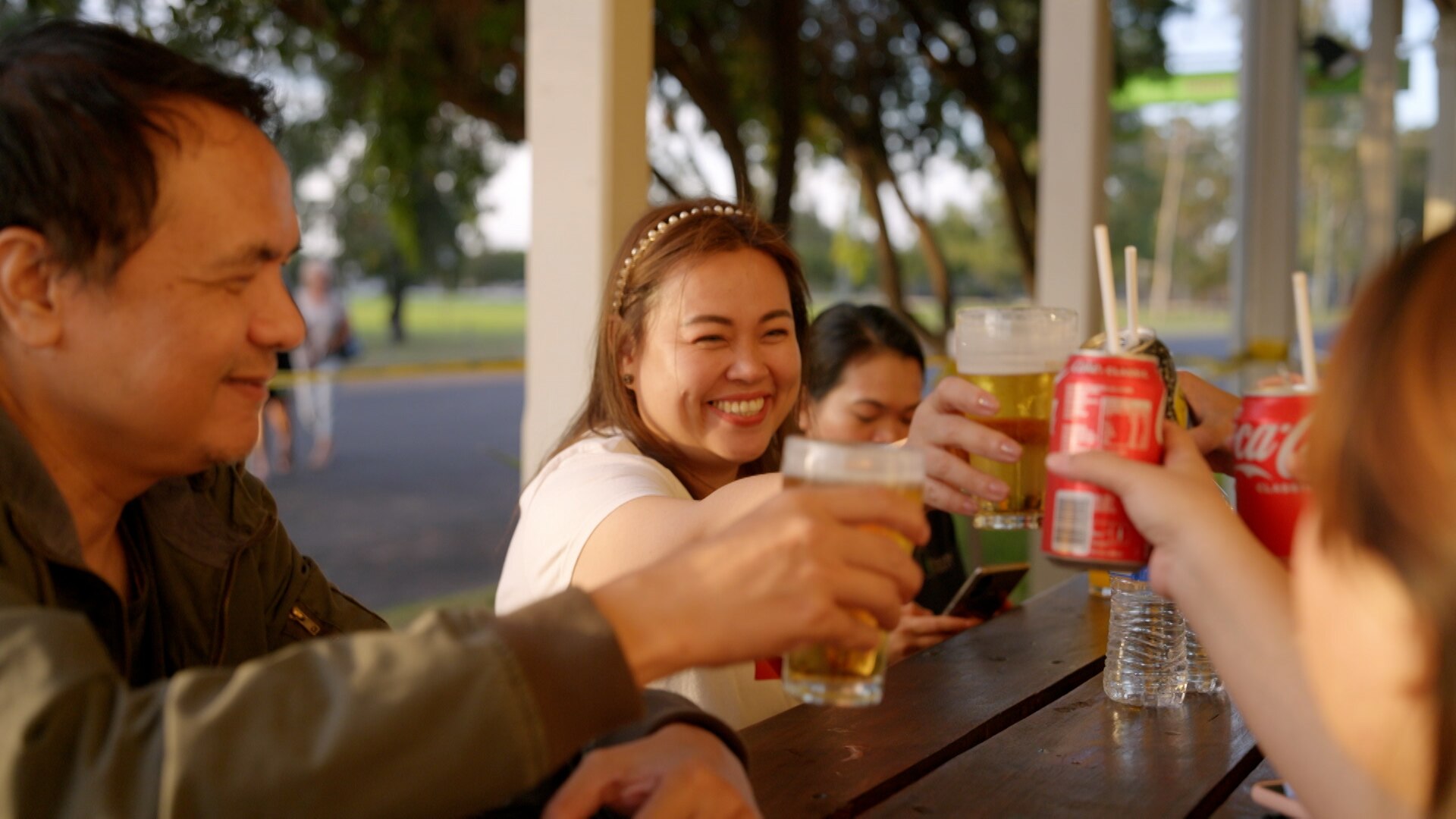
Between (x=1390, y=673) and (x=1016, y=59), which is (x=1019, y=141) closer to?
(x=1016, y=59)

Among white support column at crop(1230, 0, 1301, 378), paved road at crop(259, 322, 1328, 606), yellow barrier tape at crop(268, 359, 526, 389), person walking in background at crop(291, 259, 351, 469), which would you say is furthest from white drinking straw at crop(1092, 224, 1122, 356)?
person walking in background at crop(291, 259, 351, 469)

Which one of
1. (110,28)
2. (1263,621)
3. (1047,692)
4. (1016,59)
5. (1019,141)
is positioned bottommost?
(1047,692)

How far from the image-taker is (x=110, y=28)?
52.1 inches

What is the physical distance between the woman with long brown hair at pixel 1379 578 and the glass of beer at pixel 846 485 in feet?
1.17

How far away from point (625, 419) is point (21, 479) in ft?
3.91

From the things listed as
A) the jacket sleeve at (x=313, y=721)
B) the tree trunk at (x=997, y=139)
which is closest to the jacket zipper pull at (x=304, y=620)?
the jacket sleeve at (x=313, y=721)

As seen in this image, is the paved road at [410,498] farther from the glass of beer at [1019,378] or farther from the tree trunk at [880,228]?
the tree trunk at [880,228]

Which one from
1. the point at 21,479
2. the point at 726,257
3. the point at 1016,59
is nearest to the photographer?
the point at 21,479

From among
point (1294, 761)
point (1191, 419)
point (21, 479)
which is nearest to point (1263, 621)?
point (1294, 761)

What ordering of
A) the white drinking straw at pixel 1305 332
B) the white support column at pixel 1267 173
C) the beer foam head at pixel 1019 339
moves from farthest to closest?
1. the white support column at pixel 1267 173
2. the beer foam head at pixel 1019 339
3. the white drinking straw at pixel 1305 332

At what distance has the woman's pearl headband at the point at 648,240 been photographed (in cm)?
233

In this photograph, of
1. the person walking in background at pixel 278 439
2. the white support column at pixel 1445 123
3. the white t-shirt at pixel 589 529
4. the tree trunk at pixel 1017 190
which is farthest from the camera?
the person walking in background at pixel 278 439

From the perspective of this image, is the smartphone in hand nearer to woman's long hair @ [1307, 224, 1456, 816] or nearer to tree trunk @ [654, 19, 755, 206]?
woman's long hair @ [1307, 224, 1456, 816]

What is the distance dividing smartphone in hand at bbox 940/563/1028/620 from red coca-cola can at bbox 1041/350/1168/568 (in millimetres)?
1262
